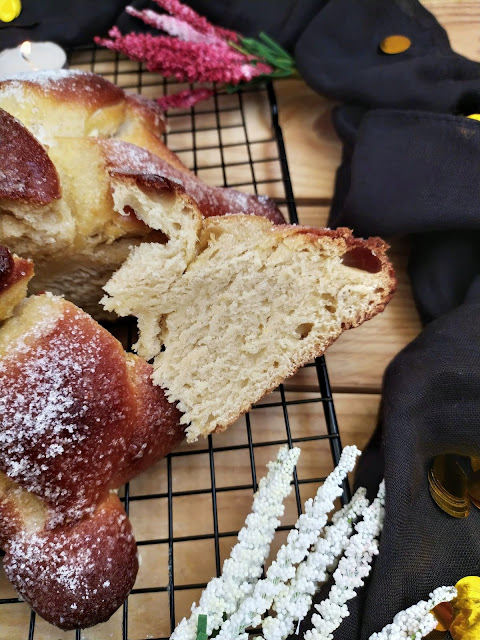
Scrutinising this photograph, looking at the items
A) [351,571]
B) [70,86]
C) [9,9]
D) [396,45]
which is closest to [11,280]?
[70,86]

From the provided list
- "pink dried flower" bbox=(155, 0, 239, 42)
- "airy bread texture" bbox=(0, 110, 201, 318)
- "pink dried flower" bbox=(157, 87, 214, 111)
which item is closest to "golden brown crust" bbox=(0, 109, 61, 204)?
"airy bread texture" bbox=(0, 110, 201, 318)

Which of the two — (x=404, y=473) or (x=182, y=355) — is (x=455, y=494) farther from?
(x=182, y=355)

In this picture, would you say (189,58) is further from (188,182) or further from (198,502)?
(198,502)

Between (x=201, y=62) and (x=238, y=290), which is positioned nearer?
(x=238, y=290)

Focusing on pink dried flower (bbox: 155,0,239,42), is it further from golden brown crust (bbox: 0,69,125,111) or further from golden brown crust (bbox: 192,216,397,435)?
golden brown crust (bbox: 192,216,397,435)

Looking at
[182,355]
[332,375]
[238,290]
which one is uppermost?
[238,290]

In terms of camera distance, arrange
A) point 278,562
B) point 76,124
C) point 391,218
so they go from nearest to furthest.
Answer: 1. point 278,562
2. point 76,124
3. point 391,218

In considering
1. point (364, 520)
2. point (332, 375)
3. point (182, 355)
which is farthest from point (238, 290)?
point (364, 520)

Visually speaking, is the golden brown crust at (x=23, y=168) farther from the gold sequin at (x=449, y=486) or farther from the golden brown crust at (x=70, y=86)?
the gold sequin at (x=449, y=486)
